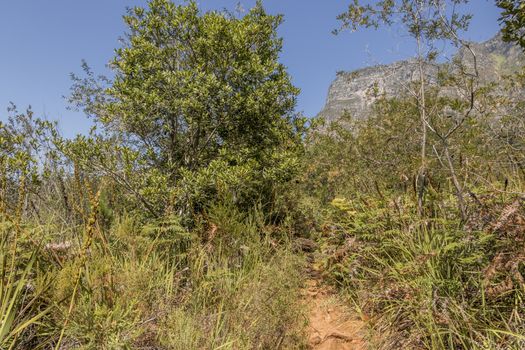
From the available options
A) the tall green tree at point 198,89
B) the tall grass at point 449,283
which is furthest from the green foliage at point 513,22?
the tall green tree at point 198,89

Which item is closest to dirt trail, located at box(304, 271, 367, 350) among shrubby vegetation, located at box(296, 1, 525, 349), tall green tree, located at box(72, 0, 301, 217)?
shrubby vegetation, located at box(296, 1, 525, 349)

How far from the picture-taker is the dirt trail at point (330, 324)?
11.7 ft

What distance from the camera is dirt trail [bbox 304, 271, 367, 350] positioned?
11.7ft

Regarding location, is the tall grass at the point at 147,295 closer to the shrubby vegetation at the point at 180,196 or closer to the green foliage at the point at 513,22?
the shrubby vegetation at the point at 180,196

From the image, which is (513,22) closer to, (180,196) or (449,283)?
(449,283)

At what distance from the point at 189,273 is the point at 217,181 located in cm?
184

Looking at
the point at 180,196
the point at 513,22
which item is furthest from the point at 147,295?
the point at 513,22

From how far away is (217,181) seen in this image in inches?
227

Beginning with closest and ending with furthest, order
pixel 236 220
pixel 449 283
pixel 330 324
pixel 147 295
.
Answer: pixel 449 283
pixel 147 295
pixel 330 324
pixel 236 220

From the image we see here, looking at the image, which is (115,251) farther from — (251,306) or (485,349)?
(485,349)

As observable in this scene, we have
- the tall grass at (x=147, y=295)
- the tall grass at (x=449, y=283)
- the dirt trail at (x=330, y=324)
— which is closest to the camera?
the tall grass at (x=147, y=295)

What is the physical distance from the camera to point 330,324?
13.0ft

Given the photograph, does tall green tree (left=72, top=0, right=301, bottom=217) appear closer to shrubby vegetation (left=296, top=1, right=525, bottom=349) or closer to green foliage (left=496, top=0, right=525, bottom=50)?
shrubby vegetation (left=296, top=1, right=525, bottom=349)

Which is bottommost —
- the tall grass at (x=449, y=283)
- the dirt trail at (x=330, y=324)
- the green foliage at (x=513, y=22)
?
Result: the dirt trail at (x=330, y=324)
